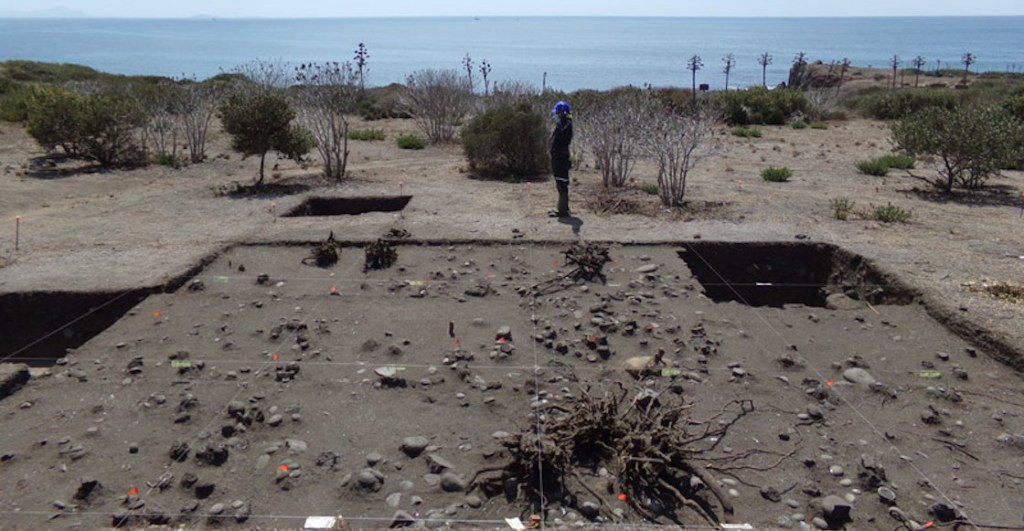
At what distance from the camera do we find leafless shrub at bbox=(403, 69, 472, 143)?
20.8 m

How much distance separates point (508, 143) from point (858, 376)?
31.9 feet

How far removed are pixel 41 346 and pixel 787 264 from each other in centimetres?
Result: 831

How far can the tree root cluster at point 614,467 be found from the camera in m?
4.22

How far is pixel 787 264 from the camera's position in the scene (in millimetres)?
9445

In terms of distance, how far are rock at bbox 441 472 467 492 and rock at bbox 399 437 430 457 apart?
358mm

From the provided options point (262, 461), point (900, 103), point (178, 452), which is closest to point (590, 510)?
point (262, 461)

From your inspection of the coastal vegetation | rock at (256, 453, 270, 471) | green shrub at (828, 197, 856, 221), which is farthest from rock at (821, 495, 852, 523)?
the coastal vegetation

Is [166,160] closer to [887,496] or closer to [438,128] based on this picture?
[438,128]

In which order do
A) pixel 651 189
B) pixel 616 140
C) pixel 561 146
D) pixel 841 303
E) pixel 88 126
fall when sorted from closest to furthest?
1. pixel 841 303
2. pixel 561 146
3. pixel 651 189
4. pixel 616 140
5. pixel 88 126

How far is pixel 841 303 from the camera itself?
8.14m

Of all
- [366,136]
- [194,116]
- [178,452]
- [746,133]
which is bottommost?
[178,452]

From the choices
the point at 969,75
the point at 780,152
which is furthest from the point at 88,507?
the point at 969,75

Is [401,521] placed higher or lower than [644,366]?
lower

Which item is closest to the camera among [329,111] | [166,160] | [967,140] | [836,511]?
[836,511]
